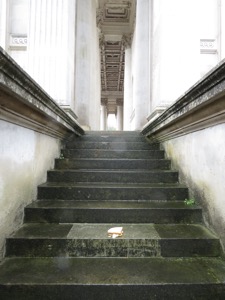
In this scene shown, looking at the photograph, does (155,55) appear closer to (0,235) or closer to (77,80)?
(77,80)

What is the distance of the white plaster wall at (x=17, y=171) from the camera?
6.67 feet

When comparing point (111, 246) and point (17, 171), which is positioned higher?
point (17, 171)

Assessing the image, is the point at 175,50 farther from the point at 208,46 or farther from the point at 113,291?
the point at 113,291

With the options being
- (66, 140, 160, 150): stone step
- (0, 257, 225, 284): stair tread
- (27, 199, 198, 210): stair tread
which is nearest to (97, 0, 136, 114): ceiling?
(66, 140, 160, 150): stone step

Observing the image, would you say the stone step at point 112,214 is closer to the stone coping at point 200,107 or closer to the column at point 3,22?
the stone coping at point 200,107

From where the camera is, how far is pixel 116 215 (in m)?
2.55

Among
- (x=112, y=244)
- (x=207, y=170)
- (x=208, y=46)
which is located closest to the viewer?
(x=112, y=244)

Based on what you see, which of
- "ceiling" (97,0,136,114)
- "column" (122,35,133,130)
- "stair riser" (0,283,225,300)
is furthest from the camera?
"column" (122,35,133,130)

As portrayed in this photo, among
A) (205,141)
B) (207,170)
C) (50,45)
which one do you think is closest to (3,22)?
(50,45)

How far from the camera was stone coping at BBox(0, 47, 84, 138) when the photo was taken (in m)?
1.73

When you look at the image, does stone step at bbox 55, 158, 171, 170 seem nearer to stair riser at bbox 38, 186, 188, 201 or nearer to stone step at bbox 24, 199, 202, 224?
stair riser at bbox 38, 186, 188, 201

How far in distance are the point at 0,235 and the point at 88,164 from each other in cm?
187

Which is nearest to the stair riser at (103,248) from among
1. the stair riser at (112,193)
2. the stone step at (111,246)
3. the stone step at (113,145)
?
the stone step at (111,246)

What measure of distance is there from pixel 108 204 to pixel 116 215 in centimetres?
21
